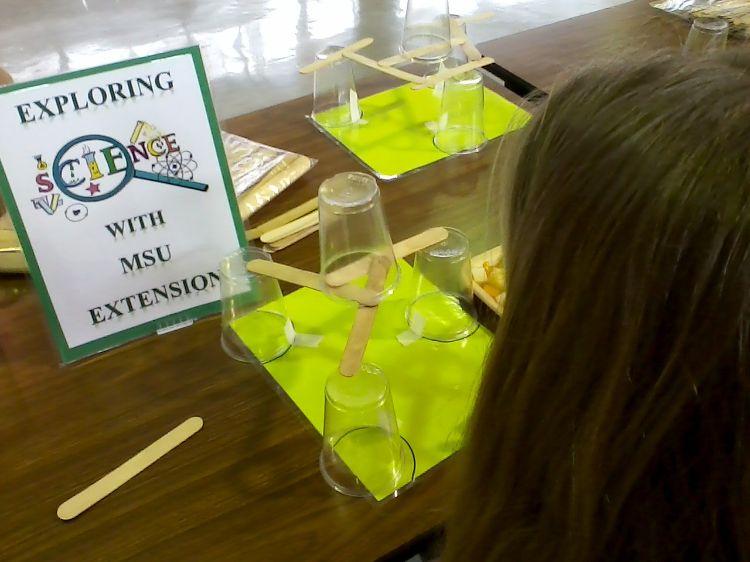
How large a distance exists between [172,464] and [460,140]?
66 centimetres

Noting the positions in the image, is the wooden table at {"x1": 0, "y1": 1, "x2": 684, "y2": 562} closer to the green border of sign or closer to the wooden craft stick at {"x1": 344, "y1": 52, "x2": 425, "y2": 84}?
the green border of sign

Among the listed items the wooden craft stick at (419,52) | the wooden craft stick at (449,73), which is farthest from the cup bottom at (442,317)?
the wooden craft stick at (419,52)

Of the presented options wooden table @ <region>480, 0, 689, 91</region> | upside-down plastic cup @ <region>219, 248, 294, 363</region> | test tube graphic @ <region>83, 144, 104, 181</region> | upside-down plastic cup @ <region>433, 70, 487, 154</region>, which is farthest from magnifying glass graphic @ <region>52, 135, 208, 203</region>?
wooden table @ <region>480, 0, 689, 91</region>

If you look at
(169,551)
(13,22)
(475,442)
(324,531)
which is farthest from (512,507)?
(13,22)

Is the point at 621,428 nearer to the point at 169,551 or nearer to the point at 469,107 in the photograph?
the point at 169,551

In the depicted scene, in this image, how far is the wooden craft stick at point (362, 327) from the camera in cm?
68

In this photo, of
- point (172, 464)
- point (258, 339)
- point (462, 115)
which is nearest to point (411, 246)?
point (258, 339)

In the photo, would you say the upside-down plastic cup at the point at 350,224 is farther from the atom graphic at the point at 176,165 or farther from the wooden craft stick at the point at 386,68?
the wooden craft stick at the point at 386,68

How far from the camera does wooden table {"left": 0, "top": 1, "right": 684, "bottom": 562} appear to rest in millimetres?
668

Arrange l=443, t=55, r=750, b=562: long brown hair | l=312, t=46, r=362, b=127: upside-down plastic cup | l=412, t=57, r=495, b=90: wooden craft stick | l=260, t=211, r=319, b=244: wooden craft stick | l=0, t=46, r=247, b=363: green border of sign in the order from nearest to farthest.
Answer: l=443, t=55, r=750, b=562: long brown hair → l=0, t=46, r=247, b=363: green border of sign → l=260, t=211, r=319, b=244: wooden craft stick → l=412, t=57, r=495, b=90: wooden craft stick → l=312, t=46, r=362, b=127: upside-down plastic cup

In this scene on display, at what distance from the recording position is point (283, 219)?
1004 mm

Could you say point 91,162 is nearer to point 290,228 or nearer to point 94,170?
point 94,170

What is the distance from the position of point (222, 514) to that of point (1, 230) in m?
0.49

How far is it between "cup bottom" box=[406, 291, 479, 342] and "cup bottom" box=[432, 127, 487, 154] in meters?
0.33
